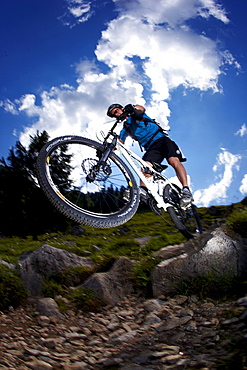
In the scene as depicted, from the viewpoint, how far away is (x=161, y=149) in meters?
7.33

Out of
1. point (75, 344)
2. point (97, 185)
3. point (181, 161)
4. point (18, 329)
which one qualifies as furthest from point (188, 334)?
point (181, 161)

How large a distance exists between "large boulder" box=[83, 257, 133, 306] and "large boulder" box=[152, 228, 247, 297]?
0.49 meters

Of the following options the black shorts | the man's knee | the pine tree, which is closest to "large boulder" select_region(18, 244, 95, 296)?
the black shorts

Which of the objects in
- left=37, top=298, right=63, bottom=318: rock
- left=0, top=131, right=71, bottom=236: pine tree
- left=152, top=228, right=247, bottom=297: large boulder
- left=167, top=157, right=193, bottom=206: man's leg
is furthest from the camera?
left=0, top=131, right=71, bottom=236: pine tree

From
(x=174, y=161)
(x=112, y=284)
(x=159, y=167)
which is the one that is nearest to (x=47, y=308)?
(x=112, y=284)

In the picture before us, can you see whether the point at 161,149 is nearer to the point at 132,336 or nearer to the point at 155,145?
the point at 155,145

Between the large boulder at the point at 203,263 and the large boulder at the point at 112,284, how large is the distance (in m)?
0.49

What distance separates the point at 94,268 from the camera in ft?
18.4

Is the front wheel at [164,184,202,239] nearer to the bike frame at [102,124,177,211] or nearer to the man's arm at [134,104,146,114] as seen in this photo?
the bike frame at [102,124,177,211]

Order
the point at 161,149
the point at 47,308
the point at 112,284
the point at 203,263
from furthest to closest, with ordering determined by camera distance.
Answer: the point at 161,149
the point at 203,263
the point at 112,284
the point at 47,308

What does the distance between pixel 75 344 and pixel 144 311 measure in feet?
3.98

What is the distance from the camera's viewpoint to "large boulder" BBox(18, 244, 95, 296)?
199 inches

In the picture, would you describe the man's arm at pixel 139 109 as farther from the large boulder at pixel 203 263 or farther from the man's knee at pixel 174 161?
the large boulder at pixel 203 263

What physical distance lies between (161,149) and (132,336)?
4.59 meters
